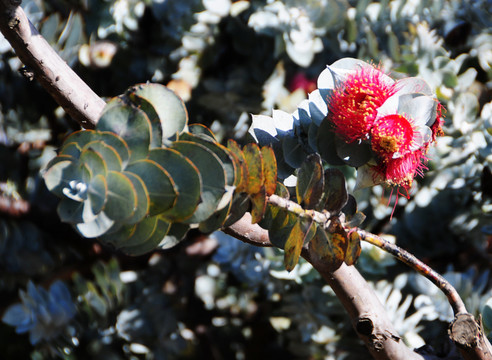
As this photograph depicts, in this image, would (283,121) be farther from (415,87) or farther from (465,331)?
(465,331)

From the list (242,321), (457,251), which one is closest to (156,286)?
(242,321)

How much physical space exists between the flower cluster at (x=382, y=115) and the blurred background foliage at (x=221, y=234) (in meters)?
0.43

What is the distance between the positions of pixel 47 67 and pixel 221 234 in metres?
0.64

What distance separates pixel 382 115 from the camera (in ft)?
1.59

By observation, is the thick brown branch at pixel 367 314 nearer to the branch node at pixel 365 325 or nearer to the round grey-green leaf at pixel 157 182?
the branch node at pixel 365 325

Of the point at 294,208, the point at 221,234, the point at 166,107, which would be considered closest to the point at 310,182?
the point at 294,208

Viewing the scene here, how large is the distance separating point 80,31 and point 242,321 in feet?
2.22

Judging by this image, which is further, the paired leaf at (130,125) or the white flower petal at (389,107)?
the white flower petal at (389,107)

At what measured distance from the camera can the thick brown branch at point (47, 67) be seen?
403 mm

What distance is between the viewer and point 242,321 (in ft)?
3.88

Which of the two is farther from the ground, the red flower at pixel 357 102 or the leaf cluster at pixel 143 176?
the red flower at pixel 357 102

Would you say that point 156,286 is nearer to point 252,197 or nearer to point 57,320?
point 57,320

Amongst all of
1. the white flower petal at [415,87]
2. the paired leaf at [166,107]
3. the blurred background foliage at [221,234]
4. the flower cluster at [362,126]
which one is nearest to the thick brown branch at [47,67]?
the paired leaf at [166,107]

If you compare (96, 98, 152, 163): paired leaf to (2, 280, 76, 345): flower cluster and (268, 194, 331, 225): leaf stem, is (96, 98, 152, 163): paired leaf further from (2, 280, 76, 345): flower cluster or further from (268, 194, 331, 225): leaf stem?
(2, 280, 76, 345): flower cluster
